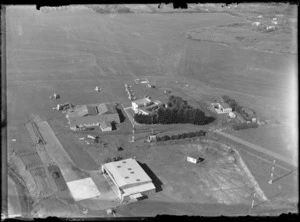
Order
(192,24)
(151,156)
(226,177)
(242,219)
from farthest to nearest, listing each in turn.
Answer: (192,24) < (151,156) < (226,177) < (242,219)

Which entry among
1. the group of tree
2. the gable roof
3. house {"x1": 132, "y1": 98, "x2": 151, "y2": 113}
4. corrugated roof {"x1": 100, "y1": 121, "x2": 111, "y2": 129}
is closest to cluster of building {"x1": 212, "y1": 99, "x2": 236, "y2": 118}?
the group of tree

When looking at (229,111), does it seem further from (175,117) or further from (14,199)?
(14,199)

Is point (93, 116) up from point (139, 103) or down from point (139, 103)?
down

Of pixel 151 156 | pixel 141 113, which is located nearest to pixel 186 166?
pixel 151 156

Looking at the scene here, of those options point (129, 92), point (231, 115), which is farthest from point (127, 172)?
point (129, 92)

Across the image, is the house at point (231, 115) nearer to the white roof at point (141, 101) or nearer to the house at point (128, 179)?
the white roof at point (141, 101)

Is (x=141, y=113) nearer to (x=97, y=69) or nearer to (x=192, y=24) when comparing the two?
(x=97, y=69)
